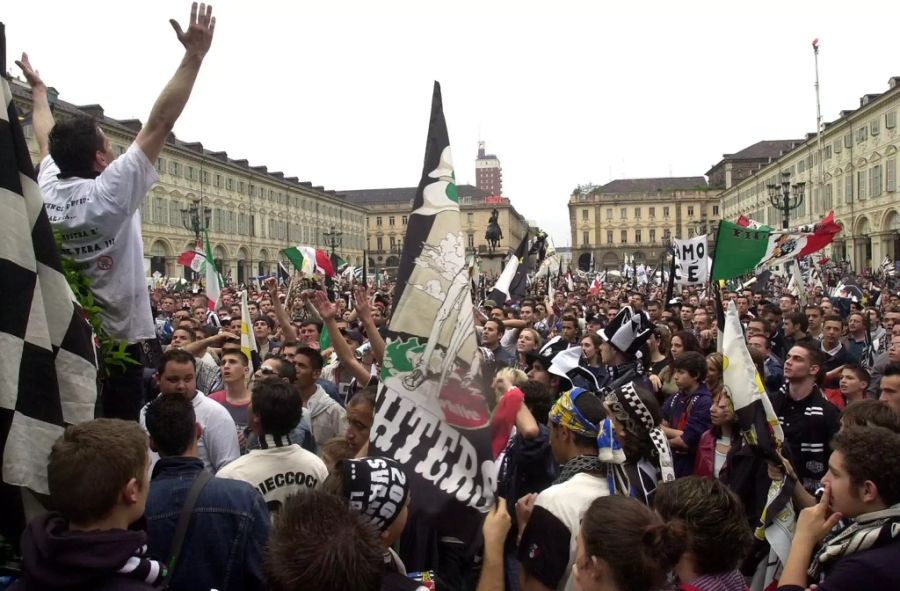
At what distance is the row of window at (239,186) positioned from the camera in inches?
2486

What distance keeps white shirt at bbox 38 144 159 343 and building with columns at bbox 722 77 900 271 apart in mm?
46944

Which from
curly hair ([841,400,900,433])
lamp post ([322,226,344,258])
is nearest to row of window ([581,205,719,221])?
lamp post ([322,226,344,258])

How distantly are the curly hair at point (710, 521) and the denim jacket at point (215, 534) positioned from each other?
1636mm

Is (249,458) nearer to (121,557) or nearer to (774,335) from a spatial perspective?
(121,557)

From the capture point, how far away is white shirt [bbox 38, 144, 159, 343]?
2.87m

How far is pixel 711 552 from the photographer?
9.50 feet

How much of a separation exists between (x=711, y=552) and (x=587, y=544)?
658 millimetres

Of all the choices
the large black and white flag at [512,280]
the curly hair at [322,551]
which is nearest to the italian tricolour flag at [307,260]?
the large black and white flag at [512,280]

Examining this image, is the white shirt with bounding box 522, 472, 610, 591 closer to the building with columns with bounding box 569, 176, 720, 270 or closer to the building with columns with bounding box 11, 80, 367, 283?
the building with columns with bounding box 11, 80, 367, 283

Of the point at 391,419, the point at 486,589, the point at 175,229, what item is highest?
the point at 175,229

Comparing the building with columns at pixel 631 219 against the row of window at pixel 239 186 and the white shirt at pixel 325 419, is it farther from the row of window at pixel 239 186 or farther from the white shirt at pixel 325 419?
the white shirt at pixel 325 419

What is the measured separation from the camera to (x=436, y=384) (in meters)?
3.23

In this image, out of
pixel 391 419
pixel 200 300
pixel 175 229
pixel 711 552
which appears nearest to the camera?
Result: pixel 711 552

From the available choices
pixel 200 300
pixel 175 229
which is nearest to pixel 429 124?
pixel 200 300
